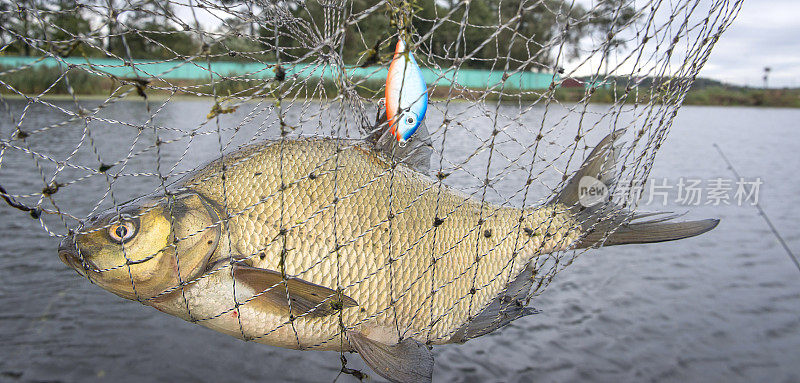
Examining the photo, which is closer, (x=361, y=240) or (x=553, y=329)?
(x=361, y=240)

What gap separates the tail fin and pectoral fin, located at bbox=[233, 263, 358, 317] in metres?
1.19

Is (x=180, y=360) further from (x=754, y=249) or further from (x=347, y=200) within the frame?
(x=754, y=249)

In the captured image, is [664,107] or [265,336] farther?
[664,107]

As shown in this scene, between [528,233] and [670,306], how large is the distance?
2.44 meters

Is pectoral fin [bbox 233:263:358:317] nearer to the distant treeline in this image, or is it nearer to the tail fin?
the distant treeline

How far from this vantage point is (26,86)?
813 inches

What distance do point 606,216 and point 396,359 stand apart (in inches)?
47.3

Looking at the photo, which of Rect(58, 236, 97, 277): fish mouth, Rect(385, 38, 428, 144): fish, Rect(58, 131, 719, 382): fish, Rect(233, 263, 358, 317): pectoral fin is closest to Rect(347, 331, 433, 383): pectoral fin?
Rect(58, 131, 719, 382): fish

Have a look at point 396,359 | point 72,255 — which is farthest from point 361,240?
point 72,255

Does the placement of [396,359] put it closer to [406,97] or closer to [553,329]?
[406,97]

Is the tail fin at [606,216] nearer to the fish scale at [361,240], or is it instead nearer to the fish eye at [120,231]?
the fish scale at [361,240]

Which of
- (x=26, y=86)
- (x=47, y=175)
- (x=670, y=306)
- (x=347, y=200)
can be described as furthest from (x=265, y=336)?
(x=26, y=86)

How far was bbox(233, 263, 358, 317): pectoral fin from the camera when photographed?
6.43ft

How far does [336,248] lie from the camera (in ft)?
6.35
